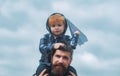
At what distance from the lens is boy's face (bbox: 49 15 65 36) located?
11.7 metres

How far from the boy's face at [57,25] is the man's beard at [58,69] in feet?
3.18

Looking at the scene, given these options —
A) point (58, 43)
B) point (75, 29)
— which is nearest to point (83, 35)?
point (75, 29)

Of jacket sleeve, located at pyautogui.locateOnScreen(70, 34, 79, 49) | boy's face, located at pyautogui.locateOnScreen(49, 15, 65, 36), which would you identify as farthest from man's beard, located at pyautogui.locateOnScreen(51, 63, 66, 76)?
boy's face, located at pyautogui.locateOnScreen(49, 15, 65, 36)

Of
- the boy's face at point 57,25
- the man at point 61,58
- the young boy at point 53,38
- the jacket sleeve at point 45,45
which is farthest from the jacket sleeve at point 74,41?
the jacket sleeve at point 45,45

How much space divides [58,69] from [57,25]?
131 centimetres

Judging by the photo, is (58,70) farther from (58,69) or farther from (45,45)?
(45,45)

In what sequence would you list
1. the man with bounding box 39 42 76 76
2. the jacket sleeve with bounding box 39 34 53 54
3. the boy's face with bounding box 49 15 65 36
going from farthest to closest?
the boy's face with bounding box 49 15 65 36
the jacket sleeve with bounding box 39 34 53 54
the man with bounding box 39 42 76 76

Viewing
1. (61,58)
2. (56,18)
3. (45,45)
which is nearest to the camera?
(61,58)

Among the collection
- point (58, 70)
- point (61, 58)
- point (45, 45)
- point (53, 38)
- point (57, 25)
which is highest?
point (57, 25)

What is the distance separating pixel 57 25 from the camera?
38.4 feet

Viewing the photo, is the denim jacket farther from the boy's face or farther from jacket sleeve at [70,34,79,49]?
the boy's face

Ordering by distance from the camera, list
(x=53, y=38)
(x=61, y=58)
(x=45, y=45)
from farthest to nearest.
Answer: (x=53, y=38) → (x=45, y=45) → (x=61, y=58)

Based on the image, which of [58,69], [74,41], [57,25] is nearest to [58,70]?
[58,69]

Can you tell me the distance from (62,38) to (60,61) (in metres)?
0.79
